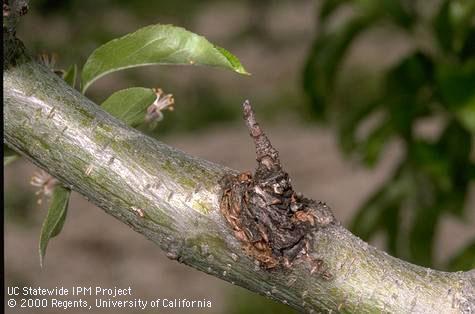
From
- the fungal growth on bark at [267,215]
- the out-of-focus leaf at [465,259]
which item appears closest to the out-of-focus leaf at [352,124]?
the out-of-focus leaf at [465,259]

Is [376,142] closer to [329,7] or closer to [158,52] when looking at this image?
[329,7]

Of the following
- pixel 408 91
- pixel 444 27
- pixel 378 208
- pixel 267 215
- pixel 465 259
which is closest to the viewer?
pixel 267 215

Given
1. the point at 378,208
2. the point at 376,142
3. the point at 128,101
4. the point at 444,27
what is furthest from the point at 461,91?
the point at 128,101

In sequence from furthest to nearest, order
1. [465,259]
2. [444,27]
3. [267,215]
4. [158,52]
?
[444,27], [465,259], [158,52], [267,215]

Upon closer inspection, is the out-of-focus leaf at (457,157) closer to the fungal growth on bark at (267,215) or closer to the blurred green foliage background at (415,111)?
the blurred green foliage background at (415,111)

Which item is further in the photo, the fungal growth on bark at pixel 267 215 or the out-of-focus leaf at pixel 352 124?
the out-of-focus leaf at pixel 352 124

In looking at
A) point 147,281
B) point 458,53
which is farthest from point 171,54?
point 147,281

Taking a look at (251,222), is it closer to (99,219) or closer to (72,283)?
(72,283)
